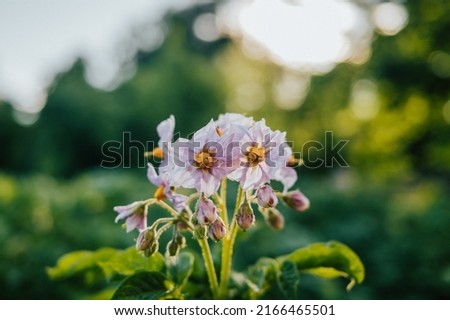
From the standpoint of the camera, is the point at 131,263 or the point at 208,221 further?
the point at 131,263

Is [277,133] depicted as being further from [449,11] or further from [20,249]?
[449,11]

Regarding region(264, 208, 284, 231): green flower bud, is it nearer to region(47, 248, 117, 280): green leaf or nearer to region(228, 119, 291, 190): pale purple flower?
region(228, 119, 291, 190): pale purple flower

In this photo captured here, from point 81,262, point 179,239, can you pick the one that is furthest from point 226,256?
point 81,262

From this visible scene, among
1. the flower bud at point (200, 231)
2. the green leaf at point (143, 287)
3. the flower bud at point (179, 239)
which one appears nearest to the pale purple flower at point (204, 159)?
the flower bud at point (200, 231)

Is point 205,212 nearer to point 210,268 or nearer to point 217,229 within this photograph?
point 217,229
